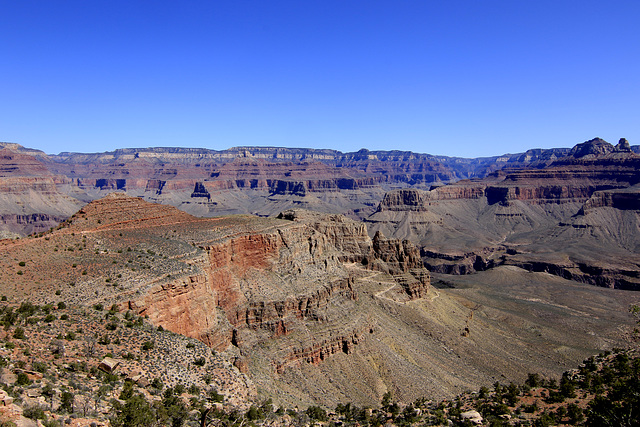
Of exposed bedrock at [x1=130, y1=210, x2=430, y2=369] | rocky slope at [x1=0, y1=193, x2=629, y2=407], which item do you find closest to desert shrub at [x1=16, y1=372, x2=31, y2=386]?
rocky slope at [x1=0, y1=193, x2=629, y2=407]

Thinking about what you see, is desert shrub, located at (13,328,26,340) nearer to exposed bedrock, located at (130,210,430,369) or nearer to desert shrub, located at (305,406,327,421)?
exposed bedrock, located at (130,210,430,369)

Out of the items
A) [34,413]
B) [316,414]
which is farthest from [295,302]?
[34,413]

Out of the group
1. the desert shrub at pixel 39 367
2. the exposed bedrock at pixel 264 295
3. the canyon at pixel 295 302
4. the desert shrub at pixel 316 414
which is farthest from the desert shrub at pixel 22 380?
the desert shrub at pixel 316 414

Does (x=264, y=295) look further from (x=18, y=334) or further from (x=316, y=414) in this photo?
(x=18, y=334)

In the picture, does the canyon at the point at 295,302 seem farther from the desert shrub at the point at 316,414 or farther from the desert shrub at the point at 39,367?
the desert shrub at the point at 39,367

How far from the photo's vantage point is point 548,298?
124375 millimetres

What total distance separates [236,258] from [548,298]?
3839 inches

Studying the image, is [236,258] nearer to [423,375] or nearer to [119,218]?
[119,218]

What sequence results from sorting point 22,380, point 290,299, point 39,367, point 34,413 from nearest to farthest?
1. point 34,413
2. point 22,380
3. point 39,367
4. point 290,299

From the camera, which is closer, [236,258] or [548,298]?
[236,258]

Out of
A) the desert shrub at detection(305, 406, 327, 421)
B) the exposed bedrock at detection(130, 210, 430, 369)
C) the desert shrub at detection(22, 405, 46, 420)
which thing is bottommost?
the desert shrub at detection(305, 406, 327, 421)

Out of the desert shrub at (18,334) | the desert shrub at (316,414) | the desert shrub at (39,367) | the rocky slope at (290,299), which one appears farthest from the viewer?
the rocky slope at (290,299)

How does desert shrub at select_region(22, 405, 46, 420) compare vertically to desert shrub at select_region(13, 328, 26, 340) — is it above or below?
below

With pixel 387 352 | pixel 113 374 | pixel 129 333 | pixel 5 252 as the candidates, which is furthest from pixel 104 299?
pixel 387 352
